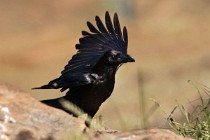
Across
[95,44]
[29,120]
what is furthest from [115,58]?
[29,120]

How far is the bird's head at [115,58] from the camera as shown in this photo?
30.3ft

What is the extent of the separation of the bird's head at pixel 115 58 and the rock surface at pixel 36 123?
2.77m

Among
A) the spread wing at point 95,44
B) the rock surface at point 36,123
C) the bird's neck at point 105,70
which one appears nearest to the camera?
the rock surface at point 36,123

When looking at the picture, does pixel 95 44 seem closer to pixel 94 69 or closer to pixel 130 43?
pixel 94 69

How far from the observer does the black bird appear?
898 cm

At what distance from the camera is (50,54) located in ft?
77.9

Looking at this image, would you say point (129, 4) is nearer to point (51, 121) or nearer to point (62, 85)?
point (62, 85)

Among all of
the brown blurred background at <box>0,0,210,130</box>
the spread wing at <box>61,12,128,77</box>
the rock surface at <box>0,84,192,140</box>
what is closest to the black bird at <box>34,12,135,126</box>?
the spread wing at <box>61,12,128,77</box>

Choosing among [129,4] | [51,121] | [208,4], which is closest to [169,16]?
[208,4]

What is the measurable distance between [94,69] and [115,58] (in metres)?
0.21

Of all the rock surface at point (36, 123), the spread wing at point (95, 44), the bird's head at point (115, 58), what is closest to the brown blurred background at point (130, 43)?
the spread wing at point (95, 44)

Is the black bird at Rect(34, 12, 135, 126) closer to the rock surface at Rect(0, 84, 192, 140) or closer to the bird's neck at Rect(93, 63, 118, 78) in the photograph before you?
the bird's neck at Rect(93, 63, 118, 78)

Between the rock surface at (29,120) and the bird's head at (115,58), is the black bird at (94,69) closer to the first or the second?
the bird's head at (115,58)

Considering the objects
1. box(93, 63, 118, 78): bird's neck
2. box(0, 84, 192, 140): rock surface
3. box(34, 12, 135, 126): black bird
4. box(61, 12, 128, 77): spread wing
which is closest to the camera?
box(0, 84, 192, 140): rock surface
